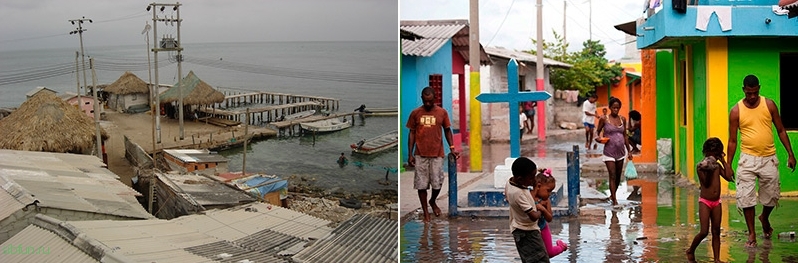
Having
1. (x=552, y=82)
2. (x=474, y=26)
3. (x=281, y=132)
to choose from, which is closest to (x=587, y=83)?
(x=552, y=82)

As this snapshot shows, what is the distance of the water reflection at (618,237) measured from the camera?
720 centimetres

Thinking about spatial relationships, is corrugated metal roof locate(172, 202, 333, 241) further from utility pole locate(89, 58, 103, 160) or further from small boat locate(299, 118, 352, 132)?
utility pole locate(89, 58, 103, 160)

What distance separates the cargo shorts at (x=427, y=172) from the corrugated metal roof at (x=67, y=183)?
2.38 metres

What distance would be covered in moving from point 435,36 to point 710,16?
5954 millimetres

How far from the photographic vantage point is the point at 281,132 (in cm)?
718

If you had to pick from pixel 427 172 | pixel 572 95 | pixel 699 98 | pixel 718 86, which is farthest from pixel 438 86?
pixel 572 95

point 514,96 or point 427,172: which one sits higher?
point 514,96

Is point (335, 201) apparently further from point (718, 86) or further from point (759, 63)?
point (759, 63)

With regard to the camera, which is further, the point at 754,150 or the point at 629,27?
the point at 629,27

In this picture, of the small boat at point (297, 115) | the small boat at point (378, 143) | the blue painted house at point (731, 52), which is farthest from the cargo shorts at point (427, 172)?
the blue painted house at point (731, 52)

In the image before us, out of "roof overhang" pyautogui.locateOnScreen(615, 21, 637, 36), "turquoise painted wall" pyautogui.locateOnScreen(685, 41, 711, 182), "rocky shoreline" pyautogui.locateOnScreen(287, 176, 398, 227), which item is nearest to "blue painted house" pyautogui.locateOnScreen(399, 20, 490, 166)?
"roof overhang" pyautogui.locateOnScreen(615, 21, 637, 36)

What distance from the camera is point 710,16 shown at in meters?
10.3

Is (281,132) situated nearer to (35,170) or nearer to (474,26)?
(35,170)

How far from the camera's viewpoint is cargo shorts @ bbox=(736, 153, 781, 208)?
734 cm
